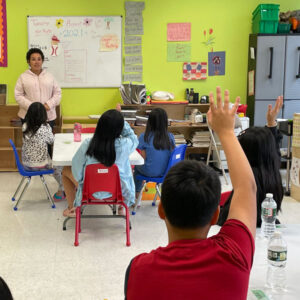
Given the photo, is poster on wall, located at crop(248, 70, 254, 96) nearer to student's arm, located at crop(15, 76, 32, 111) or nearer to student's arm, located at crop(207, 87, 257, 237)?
student's arm, located at crop(15, 76, 32, 111)

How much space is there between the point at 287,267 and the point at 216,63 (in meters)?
5.19

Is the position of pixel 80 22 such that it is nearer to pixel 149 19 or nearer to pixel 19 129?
pixel 149 19

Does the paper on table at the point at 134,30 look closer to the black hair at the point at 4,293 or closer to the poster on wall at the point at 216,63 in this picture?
the poster on wall at the point at 216,63

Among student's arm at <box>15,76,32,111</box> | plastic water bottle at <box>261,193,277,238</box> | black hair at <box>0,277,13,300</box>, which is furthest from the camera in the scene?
student's arm at <box>15,76,32,111</box>

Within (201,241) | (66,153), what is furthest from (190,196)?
(66,153)

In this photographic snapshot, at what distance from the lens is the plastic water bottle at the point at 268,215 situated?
6.32 feet

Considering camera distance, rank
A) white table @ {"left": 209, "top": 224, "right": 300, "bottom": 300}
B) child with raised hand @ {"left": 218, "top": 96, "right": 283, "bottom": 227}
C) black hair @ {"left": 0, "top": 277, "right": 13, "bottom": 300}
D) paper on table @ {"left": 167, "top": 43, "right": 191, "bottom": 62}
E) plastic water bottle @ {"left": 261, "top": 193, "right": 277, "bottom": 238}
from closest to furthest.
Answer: black hair @ {"left": 0, "top": 277, "right": 13, "bottom": 300}
white table @ {"left": 209, "top": 224, "right": 300, "bottom": 300}
plastic water bottle @ {"left": 261, "top": 193, "right": 277, "bottom": 238}
child with raised hand @ {"left": 218, "top": 96, "right": 283, "bottom": 227}
paper on table @ {"left": 167, "top": 43, "right": 191, "bottom": 62}

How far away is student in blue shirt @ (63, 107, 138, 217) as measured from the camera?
3262 mm

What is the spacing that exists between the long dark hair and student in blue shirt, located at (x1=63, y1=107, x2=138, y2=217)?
1.32 metres

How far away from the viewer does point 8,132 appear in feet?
19.8

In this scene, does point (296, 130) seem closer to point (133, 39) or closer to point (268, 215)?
point (268, 215)

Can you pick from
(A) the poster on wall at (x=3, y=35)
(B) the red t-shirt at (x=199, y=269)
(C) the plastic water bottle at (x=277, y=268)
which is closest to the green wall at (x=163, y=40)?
(A) the poster on wall at (x=3, y=35)

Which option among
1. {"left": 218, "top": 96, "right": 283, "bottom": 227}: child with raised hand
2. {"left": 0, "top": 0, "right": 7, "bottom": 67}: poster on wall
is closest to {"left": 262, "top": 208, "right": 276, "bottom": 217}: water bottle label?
{"left": 218, "top": 96, "right": 283, "bottom": 227}: child with raised hand

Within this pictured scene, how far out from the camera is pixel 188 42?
6.32 meters
